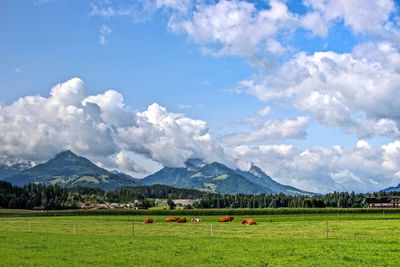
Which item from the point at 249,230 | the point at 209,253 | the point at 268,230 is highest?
the point at 209,253

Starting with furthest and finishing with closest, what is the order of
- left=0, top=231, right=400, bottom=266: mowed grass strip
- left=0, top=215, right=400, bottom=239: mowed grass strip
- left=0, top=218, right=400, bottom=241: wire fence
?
left=0, top=215, right=400, bottom=239: mowed grass strip
left=0, top=218, right=400, bottom=241: wire fence
left=0, top=231, right=400, bottom=266: mowed grass strip

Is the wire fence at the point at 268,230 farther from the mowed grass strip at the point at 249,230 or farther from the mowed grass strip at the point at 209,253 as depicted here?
the mowed grass strip at the point at 209,253

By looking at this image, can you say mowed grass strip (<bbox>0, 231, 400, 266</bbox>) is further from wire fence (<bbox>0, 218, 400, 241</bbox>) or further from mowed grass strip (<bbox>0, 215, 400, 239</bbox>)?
mowed grass strip (<bbox>0, 215, 400, 239</bbox>)

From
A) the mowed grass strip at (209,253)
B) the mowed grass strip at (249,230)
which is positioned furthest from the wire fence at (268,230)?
the mowed grass strip at (209,253)

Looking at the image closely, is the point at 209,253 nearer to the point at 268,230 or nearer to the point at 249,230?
the point at 268,230

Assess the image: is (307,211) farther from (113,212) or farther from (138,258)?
(138,258)

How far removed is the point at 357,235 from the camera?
40062 millimetres

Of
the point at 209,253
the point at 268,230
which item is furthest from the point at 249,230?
the point at 209,253

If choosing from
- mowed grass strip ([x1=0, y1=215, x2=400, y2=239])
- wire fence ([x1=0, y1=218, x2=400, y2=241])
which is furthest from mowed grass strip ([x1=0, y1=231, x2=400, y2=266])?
mowed grass strip ([x1=0, y1=215, x2=400, y2=239])

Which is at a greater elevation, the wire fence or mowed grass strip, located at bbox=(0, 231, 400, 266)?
mowed grass strip, located at bbox=(0, 231, 400, 266)

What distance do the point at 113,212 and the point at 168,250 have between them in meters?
123

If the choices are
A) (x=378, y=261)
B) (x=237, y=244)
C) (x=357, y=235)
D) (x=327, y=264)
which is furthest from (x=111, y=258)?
(x=357, y=235)

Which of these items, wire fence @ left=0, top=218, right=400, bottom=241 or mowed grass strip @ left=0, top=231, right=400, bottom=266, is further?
wire fence @ left=0, top=218, right=400, bottom=241

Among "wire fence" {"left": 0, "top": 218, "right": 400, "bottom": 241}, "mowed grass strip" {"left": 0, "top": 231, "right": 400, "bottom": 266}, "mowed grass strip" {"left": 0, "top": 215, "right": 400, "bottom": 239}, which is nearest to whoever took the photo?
"mowed grass strip" {"left": 0, "top": 231, "right": 400, "bottom": 266}
